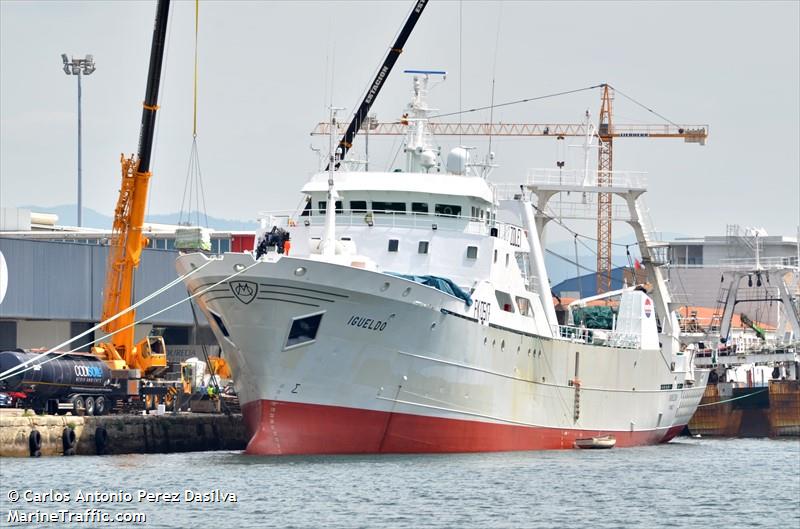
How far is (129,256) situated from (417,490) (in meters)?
21.6

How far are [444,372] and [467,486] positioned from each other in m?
7.32

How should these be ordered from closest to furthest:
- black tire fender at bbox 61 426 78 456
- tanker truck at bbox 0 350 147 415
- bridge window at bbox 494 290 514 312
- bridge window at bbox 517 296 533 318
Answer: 1. black tire fender at bbox 61 426 78 456
2. tanker truck at bbox 0 350 147 415
3. bridge window at bbox 494 290 514 312
4. bridge window at bbox 517 296 533 318

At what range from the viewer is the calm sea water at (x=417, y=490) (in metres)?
30.5

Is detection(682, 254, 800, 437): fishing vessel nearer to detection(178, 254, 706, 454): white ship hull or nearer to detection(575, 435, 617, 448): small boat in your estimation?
detection(575, 435, 617, 448): small boat

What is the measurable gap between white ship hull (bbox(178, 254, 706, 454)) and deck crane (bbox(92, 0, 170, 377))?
365 inches

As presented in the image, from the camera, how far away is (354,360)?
4041cm

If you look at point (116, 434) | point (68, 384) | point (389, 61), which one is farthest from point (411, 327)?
point (389, 61)

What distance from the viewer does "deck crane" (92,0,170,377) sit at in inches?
2004

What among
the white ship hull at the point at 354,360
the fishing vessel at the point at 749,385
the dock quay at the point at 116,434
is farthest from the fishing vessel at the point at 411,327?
the fishing vessel at the point at 749,385

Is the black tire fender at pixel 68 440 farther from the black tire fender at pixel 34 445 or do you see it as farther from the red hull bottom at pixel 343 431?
the red hull bottom at pixel 343 431

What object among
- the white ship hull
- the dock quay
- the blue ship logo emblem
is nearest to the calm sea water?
the white ship hull

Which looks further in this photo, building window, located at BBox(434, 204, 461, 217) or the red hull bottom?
building window, located at BBox(434, 204, 461, 217)

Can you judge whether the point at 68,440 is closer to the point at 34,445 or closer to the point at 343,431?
the point at 34,445

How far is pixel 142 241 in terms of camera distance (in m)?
53.2
